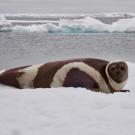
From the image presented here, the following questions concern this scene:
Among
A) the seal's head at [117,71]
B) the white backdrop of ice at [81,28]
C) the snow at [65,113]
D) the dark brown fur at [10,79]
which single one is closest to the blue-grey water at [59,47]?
the white backdrop of ice at [81,28]

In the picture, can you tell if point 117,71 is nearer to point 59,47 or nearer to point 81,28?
point 59,47

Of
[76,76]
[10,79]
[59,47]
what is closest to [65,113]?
[76,76]

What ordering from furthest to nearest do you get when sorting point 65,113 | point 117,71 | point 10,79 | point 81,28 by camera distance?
point 81,28
point 10,79
point 117,71
point 65,113

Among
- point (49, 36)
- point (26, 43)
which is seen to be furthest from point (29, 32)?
point (26, 43)

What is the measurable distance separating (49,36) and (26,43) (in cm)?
158

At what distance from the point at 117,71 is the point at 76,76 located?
28 centimetres

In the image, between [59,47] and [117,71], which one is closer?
[117,71]

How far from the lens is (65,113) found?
2.65 metres

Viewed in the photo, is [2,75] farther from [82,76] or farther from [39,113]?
[39,113]

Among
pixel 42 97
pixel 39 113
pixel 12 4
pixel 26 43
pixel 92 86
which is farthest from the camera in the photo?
pixel 12 4

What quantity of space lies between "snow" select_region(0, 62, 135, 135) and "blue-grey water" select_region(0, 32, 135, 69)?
4466 millimetres

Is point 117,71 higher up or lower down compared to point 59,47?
higher up

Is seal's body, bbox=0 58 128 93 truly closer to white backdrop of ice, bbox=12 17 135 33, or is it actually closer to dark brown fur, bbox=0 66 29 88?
dark brown fur, bbox=0 66 29 88

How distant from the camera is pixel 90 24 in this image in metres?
14.0
